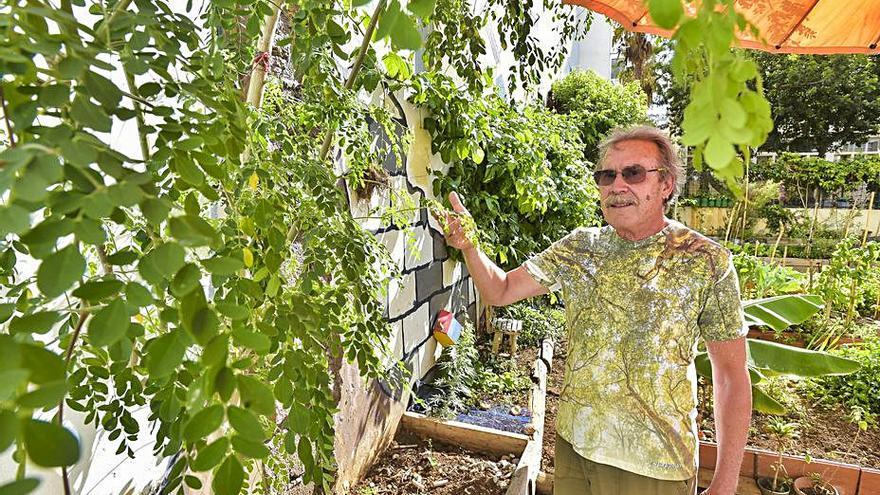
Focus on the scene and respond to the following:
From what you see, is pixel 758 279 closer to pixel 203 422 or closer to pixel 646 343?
pixel 646 343

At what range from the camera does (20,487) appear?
0.90 ft

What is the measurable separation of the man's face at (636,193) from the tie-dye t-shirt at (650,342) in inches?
2.4

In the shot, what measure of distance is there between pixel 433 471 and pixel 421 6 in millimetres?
2555

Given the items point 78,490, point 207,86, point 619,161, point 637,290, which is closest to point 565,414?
point 637,290

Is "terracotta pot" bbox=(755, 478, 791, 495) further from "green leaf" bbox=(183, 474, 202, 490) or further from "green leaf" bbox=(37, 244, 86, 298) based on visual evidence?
"green leaf" bbox=(37, 244, 86, 298)

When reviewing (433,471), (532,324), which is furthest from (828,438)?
(433,471)

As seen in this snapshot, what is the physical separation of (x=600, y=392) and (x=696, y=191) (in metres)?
14.2

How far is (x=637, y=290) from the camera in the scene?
1731 mm

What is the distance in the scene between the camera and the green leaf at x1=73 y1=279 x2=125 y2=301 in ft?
1.35

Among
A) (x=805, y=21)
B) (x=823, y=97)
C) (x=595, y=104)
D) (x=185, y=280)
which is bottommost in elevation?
Answer: (x=185, y=280)

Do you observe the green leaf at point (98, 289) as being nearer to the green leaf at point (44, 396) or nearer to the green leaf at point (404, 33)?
the green leaf at point (44, 396)

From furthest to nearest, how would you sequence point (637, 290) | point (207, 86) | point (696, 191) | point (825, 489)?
1. point (696, 191)
2. point (825, 489)
3. point (637, 290)
4. point (207, 86)

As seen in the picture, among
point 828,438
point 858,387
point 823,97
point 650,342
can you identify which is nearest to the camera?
point 650,342

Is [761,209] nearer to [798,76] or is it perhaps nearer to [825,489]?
[798,76]
